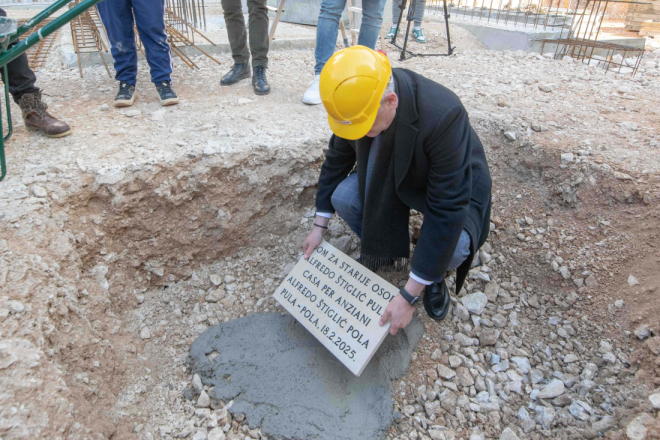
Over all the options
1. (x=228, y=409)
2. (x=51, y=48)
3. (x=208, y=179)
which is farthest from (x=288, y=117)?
(x=51, y=48)

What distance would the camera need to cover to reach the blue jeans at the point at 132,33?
265 cm

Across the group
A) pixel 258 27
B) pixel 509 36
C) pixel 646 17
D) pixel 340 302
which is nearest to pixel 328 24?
pixel 258 27

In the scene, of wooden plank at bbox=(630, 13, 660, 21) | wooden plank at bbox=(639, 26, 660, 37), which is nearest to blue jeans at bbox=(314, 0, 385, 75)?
wooden plank at bbox=(639, 26, 660, 37)

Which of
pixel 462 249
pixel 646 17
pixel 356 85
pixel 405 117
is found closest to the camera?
pixel 356 85

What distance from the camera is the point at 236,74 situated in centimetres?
346

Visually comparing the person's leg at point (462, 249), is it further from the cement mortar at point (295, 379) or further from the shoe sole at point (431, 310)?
the cement mortar at point (295, 379)

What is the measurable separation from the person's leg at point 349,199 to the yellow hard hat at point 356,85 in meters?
0.67

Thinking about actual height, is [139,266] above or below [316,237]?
below

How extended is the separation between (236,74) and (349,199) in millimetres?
2033

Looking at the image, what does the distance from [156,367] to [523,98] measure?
3.28 metres

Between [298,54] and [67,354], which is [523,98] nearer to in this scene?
[298,54]

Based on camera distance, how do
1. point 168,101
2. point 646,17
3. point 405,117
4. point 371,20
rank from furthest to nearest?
point 646,17
point 371,20
point 168,101
point 405,117

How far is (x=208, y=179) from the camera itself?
2.33m

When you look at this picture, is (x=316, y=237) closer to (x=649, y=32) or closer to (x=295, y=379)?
(x=295, y=379)
